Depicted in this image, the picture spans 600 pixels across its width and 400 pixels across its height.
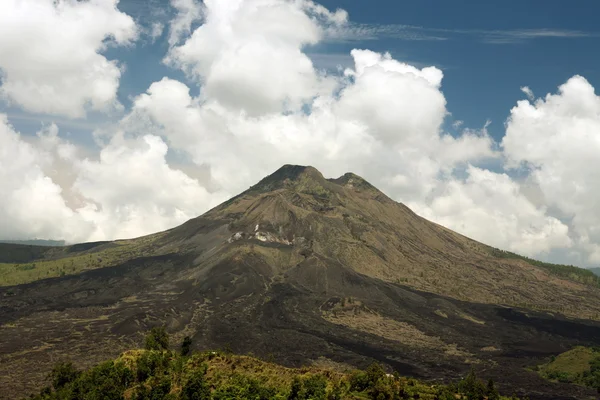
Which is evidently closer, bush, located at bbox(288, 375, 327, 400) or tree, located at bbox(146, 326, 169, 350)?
bush, located at bbox(288, 375, 327, 400)

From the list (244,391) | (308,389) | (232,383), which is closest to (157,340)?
(232,383)

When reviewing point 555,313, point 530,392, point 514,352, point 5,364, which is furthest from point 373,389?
point 555,313

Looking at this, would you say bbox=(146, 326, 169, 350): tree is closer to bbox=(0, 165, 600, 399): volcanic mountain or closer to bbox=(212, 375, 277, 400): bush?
bbox=(0, 165, 600, 399): volcanic mountain

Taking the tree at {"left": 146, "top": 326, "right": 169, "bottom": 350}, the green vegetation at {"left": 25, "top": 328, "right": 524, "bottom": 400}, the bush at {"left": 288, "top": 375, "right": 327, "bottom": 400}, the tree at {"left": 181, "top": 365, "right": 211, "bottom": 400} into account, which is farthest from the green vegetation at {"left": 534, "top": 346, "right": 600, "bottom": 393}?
the tree at {"left": 181, "top": 365, "right": 211, "bottom": 400}

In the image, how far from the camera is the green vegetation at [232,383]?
128 feet

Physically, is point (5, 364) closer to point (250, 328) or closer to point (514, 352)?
point (250, 328)

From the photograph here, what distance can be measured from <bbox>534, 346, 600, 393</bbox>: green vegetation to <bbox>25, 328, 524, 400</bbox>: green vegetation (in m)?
74.0

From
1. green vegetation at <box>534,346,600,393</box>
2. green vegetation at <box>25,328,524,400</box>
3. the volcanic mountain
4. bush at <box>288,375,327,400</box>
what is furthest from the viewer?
the volcanic mountain

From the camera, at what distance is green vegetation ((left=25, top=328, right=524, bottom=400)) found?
39000 mm

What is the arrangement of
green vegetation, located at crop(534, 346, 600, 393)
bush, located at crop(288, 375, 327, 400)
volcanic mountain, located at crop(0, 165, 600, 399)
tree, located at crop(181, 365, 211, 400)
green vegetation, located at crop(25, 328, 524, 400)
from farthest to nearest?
volcanic mountain, located at crop(0, 165, 600, 399), green vegetation, located at crop(534, 346, 600, 393), tree, located at crop(181, 365, 211, 400), green vegetation, located at crop(25, 328, 524, 400), bush, located at crop(288, 375, 327, 400)

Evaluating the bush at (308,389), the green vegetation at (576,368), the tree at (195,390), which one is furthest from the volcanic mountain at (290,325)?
the bush at (308,389)

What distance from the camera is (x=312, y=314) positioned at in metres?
160

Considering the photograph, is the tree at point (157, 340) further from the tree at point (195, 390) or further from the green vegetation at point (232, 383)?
the tree at point (195, 390)

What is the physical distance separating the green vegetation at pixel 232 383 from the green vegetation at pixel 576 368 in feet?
243
